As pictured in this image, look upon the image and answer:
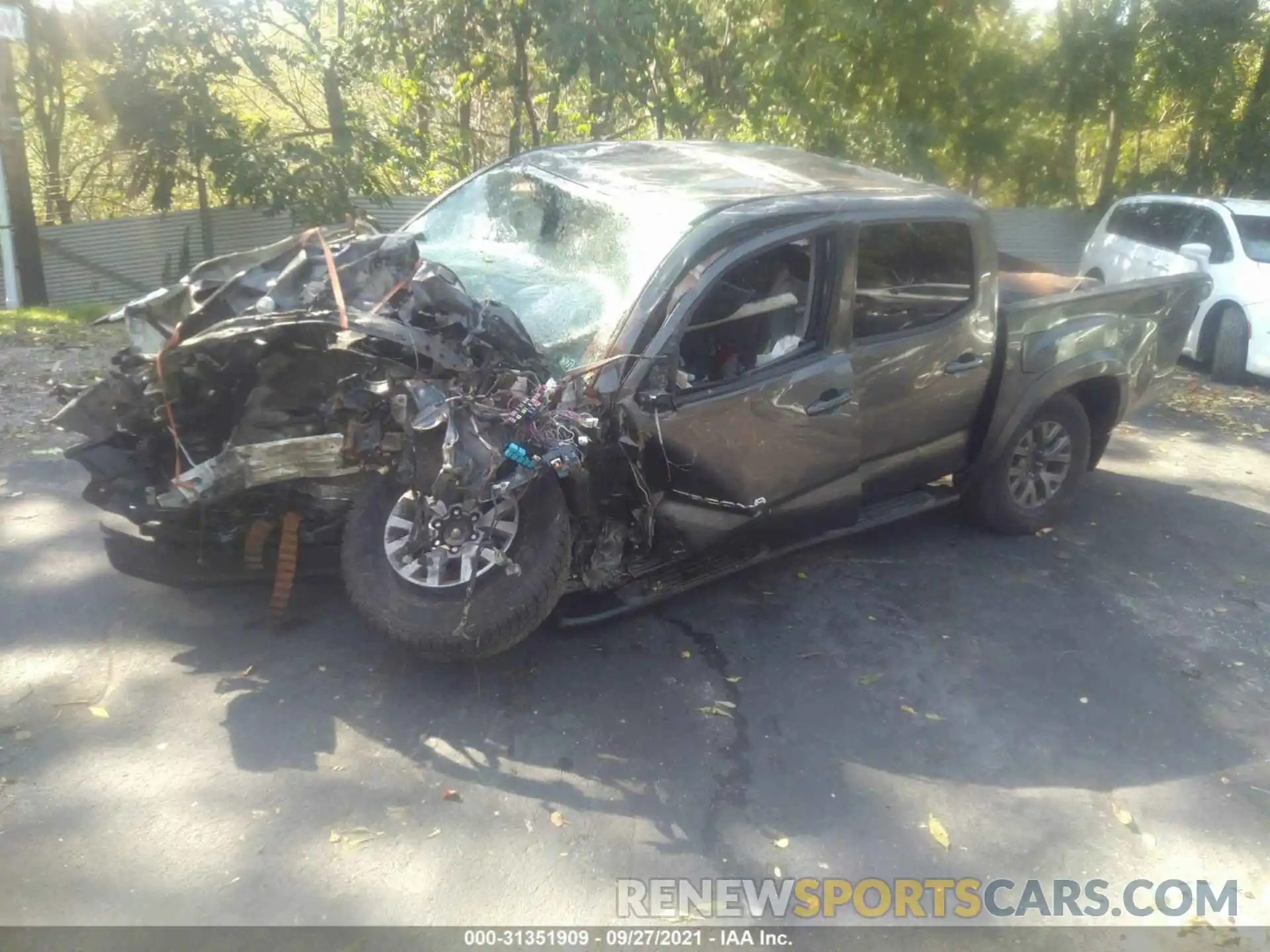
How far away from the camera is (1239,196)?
47.0ft

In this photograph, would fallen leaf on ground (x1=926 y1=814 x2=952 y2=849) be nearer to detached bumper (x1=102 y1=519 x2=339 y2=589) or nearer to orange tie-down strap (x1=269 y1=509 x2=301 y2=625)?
detached bumper (x1=102 y1=519 x2=339 y2=589)

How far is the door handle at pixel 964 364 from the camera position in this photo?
507 cm

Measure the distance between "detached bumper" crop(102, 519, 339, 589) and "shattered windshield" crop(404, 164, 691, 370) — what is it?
4.10 ft

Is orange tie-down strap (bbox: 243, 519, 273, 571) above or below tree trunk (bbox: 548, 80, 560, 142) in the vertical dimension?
below

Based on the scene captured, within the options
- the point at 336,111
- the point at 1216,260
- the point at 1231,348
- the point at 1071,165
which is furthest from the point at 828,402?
the point at 1071,165

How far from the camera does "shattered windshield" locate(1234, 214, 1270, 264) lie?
9859 mm

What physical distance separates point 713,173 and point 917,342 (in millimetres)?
1250

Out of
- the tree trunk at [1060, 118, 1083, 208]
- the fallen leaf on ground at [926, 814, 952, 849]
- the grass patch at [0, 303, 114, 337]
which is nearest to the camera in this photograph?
the fallen leaf on ground at [926, 814, 952, 849]

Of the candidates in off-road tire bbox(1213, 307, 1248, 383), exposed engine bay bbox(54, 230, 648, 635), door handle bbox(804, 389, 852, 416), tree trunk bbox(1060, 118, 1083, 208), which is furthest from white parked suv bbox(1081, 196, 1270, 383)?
exposed engine bay bbox(54, 230, 648, 635)

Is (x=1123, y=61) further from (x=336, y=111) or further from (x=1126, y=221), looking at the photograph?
(x=336, y=111)

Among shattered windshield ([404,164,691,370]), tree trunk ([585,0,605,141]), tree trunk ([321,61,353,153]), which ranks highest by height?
tree trunk ([585,0,605,141])

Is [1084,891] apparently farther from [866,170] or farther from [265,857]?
[866,170]

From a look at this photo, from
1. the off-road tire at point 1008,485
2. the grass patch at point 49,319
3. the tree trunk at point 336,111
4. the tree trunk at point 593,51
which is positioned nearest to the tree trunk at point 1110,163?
the tree trunk at point 593,51

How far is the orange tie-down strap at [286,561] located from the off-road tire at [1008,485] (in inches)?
135
